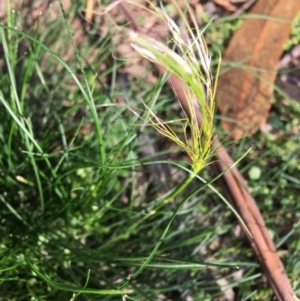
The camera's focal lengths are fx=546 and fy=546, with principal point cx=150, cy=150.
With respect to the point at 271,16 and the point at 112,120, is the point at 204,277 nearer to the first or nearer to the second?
the point at 112,120

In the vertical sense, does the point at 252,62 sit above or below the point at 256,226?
above

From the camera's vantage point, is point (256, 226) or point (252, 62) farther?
point (252, 62)

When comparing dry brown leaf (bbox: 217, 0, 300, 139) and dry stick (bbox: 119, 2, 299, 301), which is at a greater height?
A: dry brown leaf (bbox: 217, 0, 300, 139)

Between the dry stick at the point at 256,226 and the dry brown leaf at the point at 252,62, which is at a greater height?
the dry brown leaf at the point at 252,62

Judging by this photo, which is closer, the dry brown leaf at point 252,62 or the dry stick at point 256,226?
the dry stick at point 256,226

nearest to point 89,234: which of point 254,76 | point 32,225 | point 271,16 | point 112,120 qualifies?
point 32,225
